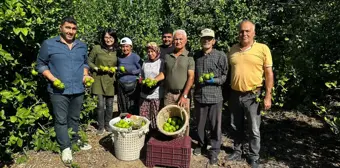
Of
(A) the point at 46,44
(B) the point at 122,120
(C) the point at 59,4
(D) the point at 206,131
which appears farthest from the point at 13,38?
(D) the point at 206,131

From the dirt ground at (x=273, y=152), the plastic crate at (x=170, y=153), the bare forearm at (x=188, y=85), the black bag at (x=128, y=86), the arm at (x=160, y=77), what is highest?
the arm at (x=160, y=77)

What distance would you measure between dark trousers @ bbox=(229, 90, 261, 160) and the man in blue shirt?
7.36 ft

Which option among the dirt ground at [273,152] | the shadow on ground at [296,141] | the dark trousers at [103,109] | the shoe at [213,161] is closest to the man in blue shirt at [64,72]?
the dirt ground at [273,152]

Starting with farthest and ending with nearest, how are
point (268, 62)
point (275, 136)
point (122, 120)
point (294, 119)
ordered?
point (294, 119), point (275, 136), point (122, 120), point (268, 62)

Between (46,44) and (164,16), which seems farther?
(164,16)

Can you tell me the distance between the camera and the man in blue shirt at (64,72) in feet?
13.3

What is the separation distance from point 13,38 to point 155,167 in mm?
2764

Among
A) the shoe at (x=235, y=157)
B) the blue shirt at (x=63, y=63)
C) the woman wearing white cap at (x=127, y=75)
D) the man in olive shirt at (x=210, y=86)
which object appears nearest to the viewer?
the blue shirt at (x=63, y=63)

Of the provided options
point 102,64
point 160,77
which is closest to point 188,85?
point 160,77

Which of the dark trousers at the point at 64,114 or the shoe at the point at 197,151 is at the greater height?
the dark trousers at the point at 64,114

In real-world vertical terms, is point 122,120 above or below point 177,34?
below

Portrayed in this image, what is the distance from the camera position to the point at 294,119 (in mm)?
6703

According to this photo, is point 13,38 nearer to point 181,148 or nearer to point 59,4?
point 59,4

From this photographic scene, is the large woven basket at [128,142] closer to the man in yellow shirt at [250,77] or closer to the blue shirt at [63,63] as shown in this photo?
the blue shirt at [63,63]
